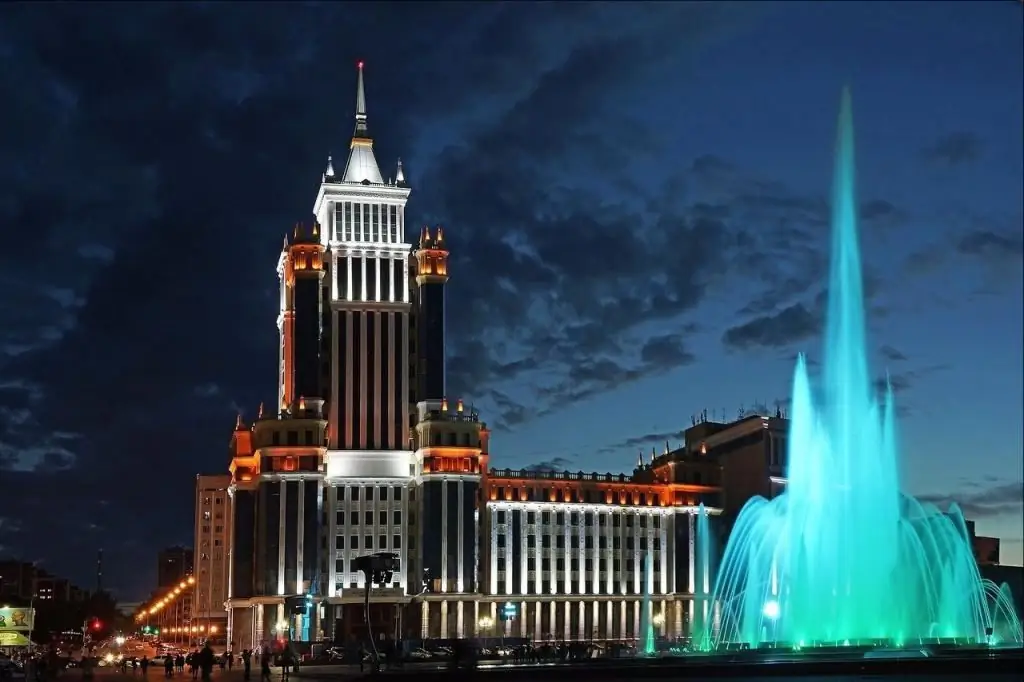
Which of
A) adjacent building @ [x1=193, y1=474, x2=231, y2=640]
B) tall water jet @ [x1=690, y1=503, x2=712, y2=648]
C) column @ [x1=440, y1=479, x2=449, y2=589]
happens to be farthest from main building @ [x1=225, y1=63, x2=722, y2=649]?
adjacent building @ [x1=193, y1=474, x2=231, y2=640]

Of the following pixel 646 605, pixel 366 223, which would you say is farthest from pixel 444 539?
pixel 366 223

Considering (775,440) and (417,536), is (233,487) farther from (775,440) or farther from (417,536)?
(775,440)

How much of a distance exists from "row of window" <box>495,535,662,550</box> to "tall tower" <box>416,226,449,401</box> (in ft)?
51.8

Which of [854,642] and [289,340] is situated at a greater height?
[289,340]

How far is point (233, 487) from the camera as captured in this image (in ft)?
376

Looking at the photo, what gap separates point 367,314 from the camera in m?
113

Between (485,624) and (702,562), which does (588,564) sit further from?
(485,624)

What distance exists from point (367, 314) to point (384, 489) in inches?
573

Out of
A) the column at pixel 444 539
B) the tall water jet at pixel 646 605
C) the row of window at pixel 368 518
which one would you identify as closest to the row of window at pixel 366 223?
the column at pixel 444 539

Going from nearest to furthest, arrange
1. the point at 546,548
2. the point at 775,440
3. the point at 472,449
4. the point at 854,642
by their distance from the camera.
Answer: the point at 854,642, the point at 472,449, the point at 546,548, the point at 775,440

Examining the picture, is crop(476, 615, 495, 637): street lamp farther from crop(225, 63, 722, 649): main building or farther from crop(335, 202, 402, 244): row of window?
crop(335, 202, 402, 244): row of window

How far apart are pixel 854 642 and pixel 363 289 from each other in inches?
2752

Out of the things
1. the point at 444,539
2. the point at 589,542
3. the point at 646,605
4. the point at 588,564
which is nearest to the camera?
the point at 444,539

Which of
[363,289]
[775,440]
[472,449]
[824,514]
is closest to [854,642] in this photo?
[824,514]
